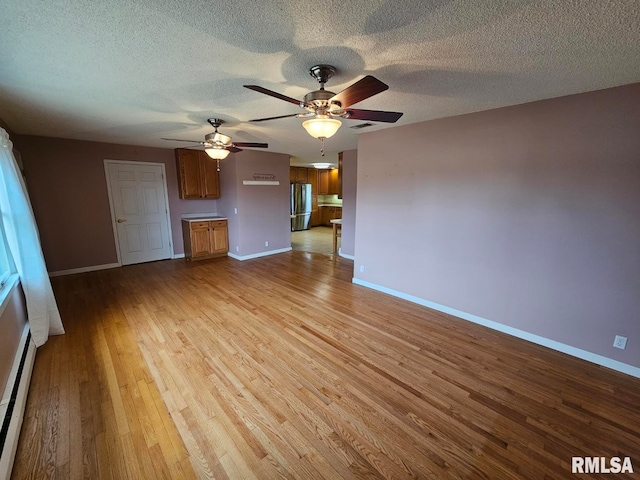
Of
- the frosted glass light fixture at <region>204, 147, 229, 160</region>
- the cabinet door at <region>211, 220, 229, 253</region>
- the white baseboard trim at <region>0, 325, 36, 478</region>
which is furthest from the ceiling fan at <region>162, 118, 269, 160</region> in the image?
the cabinet door at <region>211, 220, 229, 253</region>

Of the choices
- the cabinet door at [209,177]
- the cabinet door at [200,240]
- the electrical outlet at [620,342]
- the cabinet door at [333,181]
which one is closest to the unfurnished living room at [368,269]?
the electrical outlet at [620,342]

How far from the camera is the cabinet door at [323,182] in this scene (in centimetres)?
1043

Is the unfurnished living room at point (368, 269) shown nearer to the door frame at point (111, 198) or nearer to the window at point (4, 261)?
the window at point (4, 261)

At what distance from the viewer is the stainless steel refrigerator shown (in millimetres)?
9234

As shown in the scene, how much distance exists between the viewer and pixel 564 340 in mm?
2592

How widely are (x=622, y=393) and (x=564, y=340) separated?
571 mm

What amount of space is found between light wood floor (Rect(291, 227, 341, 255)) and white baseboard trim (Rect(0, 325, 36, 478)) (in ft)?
16.6

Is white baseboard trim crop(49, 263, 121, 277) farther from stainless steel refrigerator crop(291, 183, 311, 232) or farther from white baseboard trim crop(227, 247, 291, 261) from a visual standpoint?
stainless steel refrigerator crop(291, 183, 311, 232)

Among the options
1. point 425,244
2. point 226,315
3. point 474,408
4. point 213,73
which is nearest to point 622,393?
point 474,408

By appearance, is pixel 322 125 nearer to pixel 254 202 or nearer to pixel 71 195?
pixel 254 202

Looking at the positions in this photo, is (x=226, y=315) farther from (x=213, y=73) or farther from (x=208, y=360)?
(x=213, y=73)

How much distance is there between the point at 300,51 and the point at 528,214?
106 inches

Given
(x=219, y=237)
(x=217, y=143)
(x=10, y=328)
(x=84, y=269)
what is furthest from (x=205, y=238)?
(x=10, y=328)

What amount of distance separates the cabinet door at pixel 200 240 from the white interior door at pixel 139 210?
75cm
